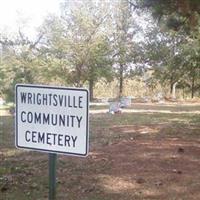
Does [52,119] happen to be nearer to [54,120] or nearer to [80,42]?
[54,120]

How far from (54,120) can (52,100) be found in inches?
4.3

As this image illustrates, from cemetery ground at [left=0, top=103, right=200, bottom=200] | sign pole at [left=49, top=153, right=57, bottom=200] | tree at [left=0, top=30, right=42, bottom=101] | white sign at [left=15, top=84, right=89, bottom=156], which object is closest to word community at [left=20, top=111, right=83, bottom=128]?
white sign at [left=15, top=84, right=89, bottom=156]

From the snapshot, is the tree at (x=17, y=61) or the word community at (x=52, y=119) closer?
the word community at (x=52, y=119)

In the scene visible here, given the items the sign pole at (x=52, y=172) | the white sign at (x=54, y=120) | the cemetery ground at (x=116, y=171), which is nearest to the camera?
the white sign at (x=54, y=120)

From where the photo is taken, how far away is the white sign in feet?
8.79

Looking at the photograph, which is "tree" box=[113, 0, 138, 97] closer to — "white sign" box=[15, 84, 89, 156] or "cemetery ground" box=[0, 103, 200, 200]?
"cemetery ground" box=[0, 103, 200, 200]

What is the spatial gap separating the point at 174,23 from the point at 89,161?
14.7 ft

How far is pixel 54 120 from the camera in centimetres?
272

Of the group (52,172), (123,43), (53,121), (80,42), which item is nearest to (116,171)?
(52,172)

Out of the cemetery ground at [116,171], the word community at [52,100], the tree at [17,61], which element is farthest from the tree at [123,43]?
the word community at [52,100]

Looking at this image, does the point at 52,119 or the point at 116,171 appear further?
the point at 116,171

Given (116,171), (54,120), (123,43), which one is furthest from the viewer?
(123,43)

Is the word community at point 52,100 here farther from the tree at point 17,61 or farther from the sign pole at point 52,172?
the tree at point 17,61

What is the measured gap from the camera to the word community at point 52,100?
271cm
